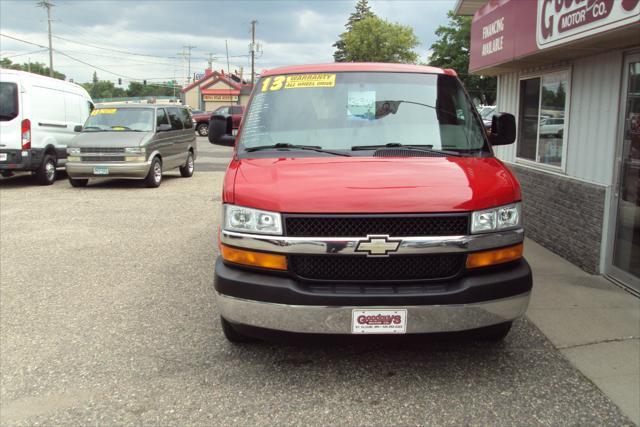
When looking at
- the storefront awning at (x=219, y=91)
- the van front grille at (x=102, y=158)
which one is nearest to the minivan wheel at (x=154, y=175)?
the van front grille at (x=102, y=158)

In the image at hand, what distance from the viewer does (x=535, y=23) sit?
248 inches

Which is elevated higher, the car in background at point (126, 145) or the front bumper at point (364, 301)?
→ the car in background at point (126, 145)

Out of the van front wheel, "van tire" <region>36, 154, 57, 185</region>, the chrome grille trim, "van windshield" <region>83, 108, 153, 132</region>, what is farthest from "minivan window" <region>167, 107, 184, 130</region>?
the chrome grille trim

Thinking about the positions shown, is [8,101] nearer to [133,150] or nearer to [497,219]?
[133,150]

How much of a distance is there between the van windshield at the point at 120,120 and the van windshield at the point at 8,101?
147 centimetres

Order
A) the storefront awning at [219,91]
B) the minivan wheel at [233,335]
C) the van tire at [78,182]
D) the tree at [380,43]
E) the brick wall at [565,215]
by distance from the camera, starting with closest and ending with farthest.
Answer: the minivan wheel at [233,335] → the brick wall at [565,215] → the van tire at [78,182] → the tree at [380,43] → the storefront awning at [219,91]

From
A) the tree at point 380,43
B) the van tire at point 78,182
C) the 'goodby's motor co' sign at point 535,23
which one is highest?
the tree at point 380,43

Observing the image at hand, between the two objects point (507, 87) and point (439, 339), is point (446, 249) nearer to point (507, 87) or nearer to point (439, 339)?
point (439, 339)

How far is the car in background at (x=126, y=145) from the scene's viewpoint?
12281mm

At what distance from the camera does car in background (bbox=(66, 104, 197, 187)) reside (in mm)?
12281

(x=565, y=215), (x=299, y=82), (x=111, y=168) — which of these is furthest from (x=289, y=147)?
(x=111, y=168)

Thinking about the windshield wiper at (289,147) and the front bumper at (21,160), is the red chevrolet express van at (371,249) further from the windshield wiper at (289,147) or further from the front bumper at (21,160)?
the front bumper at (21,160)

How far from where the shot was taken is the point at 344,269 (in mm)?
3271

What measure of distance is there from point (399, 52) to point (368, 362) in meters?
72.2
